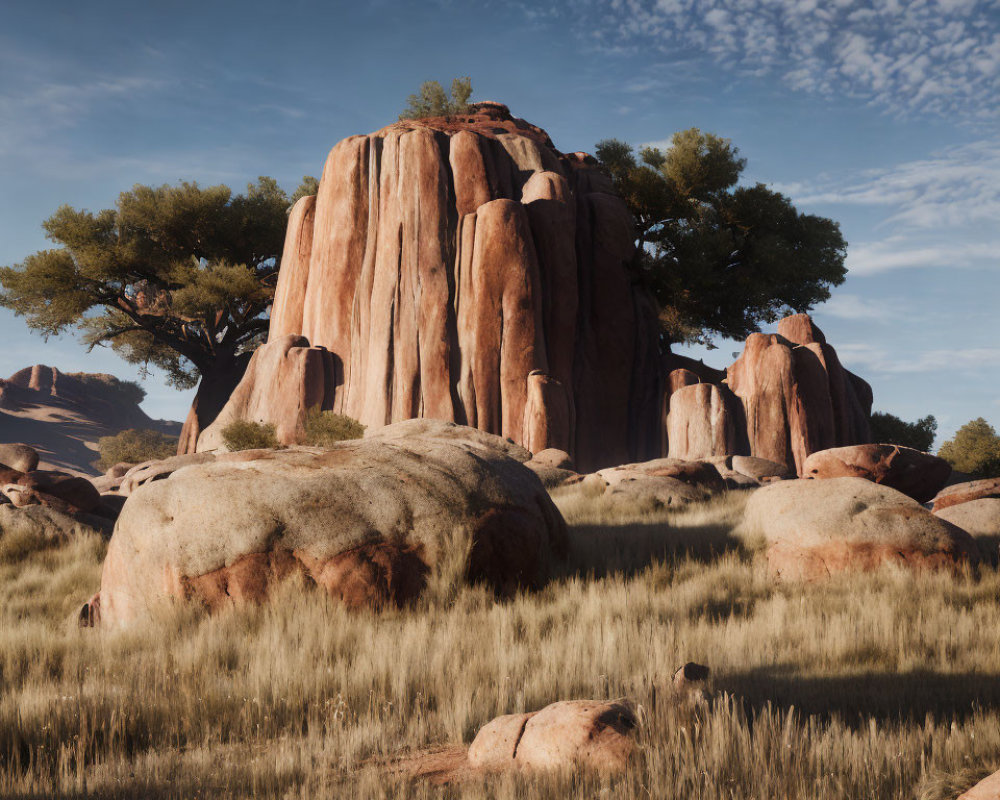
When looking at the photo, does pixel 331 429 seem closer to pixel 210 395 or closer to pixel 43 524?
Answer: pixel 43 524

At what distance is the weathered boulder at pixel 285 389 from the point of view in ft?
62.9

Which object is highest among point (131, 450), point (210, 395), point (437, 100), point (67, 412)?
point (437, 100)

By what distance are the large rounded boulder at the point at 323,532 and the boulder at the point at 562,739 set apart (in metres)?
2.80

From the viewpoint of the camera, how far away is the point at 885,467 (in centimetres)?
1275

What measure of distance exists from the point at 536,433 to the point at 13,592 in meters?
11.2

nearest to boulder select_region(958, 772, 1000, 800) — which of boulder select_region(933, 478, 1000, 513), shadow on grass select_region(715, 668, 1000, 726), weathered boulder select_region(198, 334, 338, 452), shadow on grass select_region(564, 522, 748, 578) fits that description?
shadow on grass select_region(715, 668, 1000, 726)

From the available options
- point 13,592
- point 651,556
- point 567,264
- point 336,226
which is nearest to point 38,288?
point 336,226

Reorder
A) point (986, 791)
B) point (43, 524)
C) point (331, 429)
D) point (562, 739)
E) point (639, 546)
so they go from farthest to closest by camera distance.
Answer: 1. point (331, 429)
2. point (43, 524)
3. point (639, 546)
4. point (562, 739)
5. point (986, 791)

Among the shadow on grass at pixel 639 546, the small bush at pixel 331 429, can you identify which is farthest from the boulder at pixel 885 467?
the small bush at pixel 331 429

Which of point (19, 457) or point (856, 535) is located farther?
point (19, 457)

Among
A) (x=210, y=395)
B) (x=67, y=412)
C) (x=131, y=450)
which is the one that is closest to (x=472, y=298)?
(x=210, y=395)

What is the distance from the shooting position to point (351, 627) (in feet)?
17.4

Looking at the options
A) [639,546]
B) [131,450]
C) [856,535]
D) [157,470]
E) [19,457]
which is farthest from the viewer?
[131,450]

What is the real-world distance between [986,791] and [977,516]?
25.4 ft
